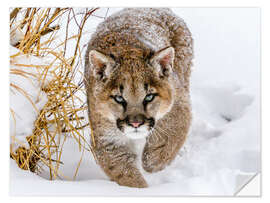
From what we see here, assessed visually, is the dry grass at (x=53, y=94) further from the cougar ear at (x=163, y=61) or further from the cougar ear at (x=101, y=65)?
the cougar ear at (x=163, y=61)

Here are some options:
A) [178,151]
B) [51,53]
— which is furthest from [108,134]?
[51,53]

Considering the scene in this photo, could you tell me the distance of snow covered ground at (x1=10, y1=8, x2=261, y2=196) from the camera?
2812 mm

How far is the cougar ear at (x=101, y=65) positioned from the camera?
269 centimetres

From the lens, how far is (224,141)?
288 centimetres

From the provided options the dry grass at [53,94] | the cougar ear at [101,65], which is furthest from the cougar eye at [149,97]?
the dry grass at [53,94]

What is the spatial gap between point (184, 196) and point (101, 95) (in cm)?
85

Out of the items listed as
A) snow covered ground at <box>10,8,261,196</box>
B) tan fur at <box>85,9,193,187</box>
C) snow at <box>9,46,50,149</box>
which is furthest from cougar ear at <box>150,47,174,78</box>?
snow at <box>9,46,50,149</box>

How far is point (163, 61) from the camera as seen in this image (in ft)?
8.95

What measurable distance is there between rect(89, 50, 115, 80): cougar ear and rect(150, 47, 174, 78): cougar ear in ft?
0.89

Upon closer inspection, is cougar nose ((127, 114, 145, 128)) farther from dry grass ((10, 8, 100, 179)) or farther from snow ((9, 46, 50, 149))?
snow ((9, 46, 50, 149))

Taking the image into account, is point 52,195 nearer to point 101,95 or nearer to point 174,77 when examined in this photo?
point 101,95

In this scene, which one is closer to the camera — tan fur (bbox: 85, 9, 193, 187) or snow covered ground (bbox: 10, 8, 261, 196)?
tan fur (bbox: 85, 9, 193, 187)

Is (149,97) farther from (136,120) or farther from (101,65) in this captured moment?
(101,65)

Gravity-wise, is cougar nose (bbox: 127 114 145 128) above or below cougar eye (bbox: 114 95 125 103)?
below
